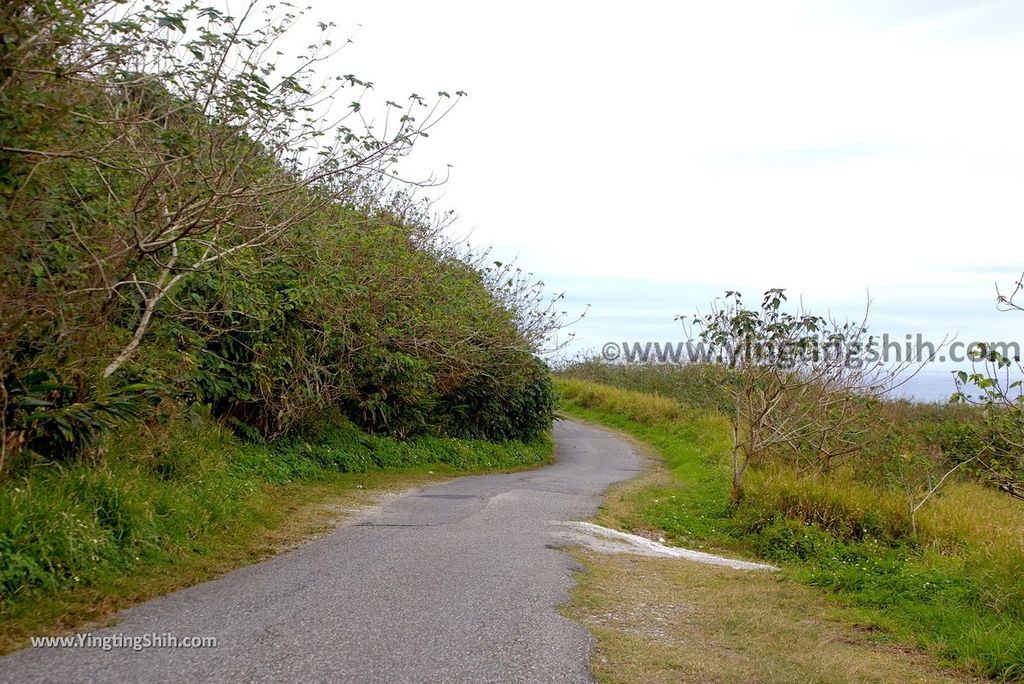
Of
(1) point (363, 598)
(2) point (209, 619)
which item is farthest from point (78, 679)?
(1) point (363, 598)

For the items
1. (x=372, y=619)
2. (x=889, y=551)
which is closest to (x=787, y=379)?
(x=889, y=551)

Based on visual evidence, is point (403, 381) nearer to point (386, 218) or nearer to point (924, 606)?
point (386, 218)

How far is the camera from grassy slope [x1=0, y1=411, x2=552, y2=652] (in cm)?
580

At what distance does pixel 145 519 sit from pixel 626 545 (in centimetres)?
572

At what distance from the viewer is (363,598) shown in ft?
21.3

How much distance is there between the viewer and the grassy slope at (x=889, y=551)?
6531mm

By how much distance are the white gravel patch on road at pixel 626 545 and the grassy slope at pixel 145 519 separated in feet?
10.4

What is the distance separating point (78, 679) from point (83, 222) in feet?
15.9

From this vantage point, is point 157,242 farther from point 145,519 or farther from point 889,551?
point 889,551

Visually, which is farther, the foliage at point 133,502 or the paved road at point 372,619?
the foliage at point 133,502

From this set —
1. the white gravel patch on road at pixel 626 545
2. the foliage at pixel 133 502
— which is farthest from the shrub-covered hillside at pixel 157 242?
the white gravel patch on road at pixel 626 545

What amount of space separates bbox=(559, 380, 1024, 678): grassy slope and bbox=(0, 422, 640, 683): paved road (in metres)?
2.87

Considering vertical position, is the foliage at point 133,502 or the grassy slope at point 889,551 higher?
the foliage at point 133,502

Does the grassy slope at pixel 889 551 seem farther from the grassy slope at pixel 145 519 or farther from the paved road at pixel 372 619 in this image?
the grassy slope at pixel 145 519
